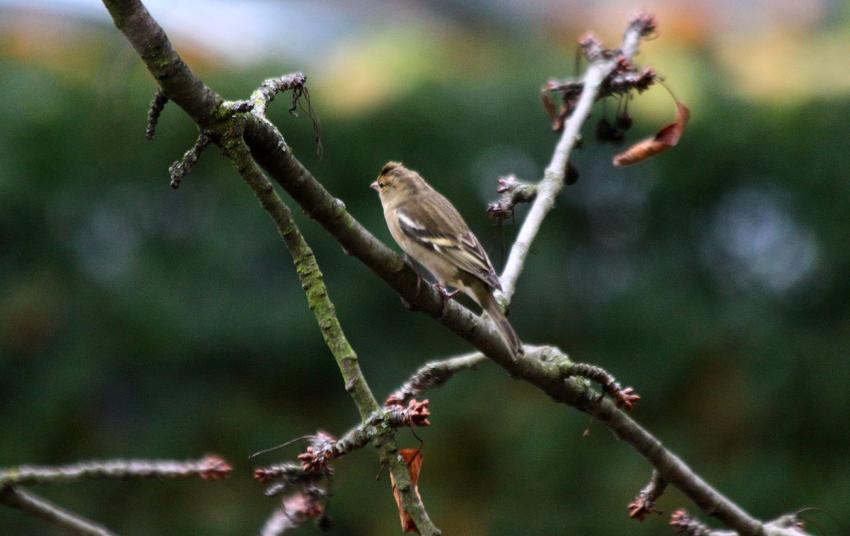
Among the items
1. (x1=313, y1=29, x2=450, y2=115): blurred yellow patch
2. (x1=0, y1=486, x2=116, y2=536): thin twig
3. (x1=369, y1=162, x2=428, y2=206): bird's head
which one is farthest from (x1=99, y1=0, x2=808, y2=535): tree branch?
(x1=313, y1=29, x2=450, y2=115): blurred yellow patch

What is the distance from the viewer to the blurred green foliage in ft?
18.2

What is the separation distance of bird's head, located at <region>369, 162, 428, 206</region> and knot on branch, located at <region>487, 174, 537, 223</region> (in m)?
1.25

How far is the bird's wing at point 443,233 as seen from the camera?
358cm

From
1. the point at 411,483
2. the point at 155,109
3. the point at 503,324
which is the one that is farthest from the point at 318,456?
the point at 503,324

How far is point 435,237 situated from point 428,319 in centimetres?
193

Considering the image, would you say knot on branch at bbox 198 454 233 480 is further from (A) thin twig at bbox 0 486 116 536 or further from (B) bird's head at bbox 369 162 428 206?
(B) bird's head at bbox 369 162 428 206

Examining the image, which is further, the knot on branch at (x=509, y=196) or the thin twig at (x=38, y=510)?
the knot on branch at (x=509, y=196)

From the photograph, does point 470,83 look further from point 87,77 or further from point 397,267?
point 397,267

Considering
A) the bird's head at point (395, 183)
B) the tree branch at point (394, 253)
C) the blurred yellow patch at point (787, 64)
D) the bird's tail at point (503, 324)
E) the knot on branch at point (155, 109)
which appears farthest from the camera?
the blurred yellow patch at point (787, 64)

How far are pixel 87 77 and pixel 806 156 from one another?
3.95m

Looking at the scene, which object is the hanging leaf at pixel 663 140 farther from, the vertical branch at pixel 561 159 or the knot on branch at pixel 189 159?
the knot on branch at pixel 189 159

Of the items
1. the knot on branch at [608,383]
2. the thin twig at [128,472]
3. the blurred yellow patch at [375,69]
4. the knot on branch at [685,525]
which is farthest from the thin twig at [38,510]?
Result: the blurred yellow patch at [375,69]

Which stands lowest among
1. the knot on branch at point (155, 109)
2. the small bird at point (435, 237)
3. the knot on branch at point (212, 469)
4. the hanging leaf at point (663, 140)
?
the knot on branch at point (212, 469)

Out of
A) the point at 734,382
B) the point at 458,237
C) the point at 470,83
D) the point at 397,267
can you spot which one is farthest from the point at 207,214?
the point at 397,267
